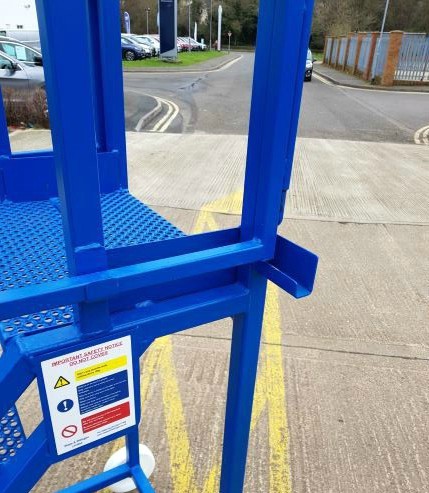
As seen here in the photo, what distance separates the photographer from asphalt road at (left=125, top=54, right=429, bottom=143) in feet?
35.4

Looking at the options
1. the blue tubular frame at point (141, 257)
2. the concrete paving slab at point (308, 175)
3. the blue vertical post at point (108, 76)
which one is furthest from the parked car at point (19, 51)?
the blue tubular frame at point (141, 257)

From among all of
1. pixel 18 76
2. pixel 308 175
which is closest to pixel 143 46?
pixel 18 76

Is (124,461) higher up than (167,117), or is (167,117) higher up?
(124,461)

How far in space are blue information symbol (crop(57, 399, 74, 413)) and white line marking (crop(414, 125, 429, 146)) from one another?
10.5 m

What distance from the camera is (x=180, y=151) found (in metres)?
8.28

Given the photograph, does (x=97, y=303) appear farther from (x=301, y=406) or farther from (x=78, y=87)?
(x=301, y=406)

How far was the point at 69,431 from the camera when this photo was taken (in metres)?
1.13

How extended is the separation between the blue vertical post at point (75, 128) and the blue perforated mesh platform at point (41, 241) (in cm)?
18

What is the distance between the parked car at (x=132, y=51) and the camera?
29469mm

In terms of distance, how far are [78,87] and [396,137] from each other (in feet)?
35.8

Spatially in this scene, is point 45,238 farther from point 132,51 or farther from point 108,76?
point 132,51

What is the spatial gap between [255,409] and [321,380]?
509 mm

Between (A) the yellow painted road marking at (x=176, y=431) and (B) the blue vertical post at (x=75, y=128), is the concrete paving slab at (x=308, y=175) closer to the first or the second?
(A) the yellow painted road marking at (x=176, y=431)

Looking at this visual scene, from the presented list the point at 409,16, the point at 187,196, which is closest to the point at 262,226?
the point at 187,196
